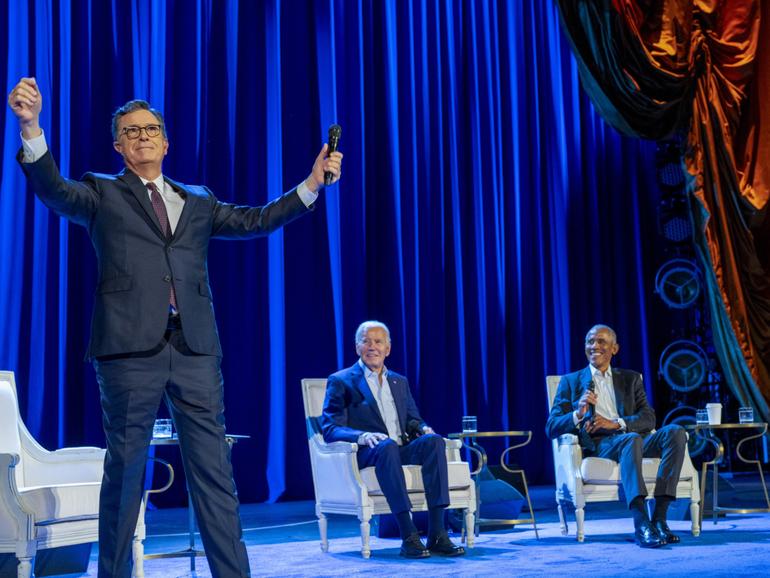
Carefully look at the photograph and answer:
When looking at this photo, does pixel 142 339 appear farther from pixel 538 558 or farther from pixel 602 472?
pixel 602 472

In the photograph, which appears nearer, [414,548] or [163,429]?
[414,548]

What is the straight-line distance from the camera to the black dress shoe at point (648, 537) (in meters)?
4.07

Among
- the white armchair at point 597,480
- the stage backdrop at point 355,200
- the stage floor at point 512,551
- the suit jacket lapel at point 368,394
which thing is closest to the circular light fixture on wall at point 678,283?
the stage backdrop at point 355,200

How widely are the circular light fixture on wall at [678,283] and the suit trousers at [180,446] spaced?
222 inches

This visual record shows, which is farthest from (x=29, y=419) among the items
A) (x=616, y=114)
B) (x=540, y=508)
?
(x=616, y=114)

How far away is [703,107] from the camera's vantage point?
23.5ft

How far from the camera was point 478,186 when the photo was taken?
7285 millimetres

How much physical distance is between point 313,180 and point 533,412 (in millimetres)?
5263

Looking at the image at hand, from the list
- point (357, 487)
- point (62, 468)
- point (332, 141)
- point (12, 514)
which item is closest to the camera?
point (332, 141)

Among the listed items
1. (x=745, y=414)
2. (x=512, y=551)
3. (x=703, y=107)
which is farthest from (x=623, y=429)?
(x=703, y=107)

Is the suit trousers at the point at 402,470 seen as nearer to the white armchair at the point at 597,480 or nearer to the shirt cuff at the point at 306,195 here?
the white armchair at the point at 597,480

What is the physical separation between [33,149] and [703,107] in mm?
5988

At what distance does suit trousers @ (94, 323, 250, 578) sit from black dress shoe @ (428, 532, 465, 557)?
1.85 metres

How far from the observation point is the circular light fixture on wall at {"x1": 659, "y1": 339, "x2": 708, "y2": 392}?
7227 mm
